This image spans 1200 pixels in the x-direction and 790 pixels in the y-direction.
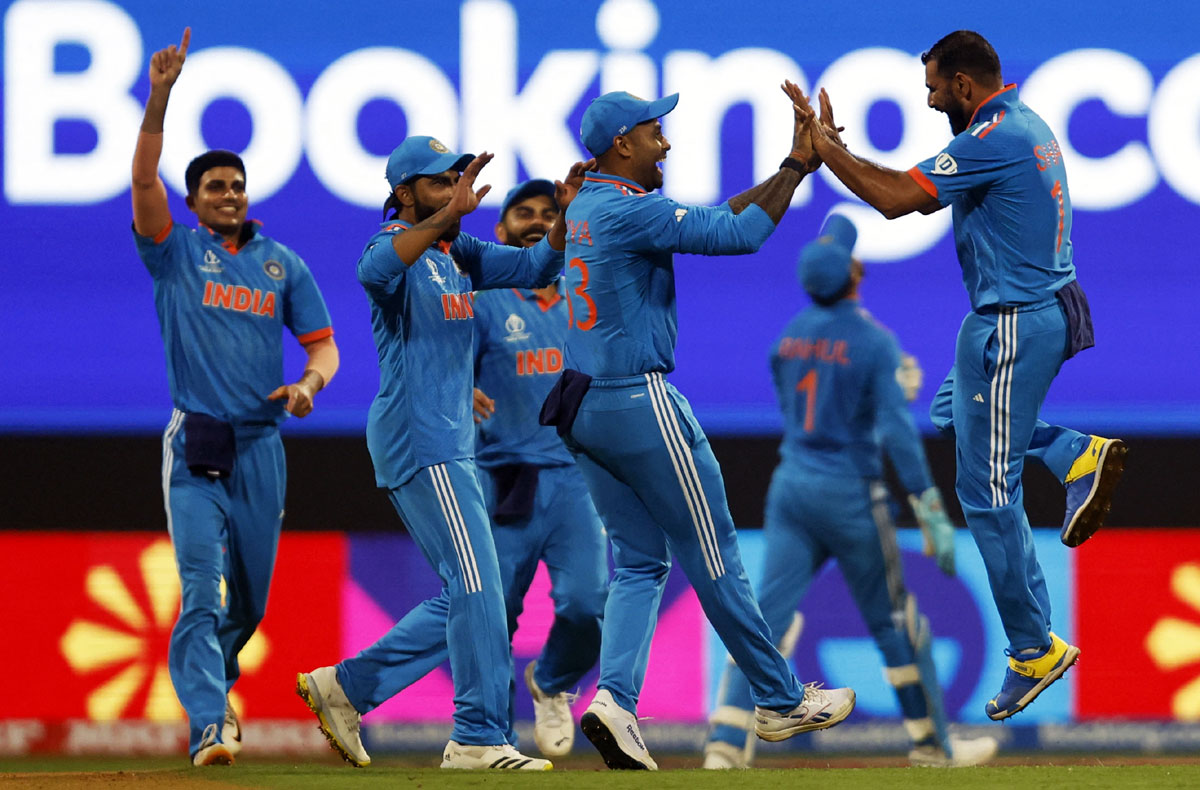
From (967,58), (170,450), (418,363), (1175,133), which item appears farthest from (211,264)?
(1175,133)

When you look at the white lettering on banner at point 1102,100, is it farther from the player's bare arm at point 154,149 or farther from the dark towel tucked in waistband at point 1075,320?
the player's bare arm at point 154,149

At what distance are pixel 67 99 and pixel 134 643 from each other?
2.73 metres

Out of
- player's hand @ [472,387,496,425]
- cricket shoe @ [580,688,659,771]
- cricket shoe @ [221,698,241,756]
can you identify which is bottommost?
cricket shoe @ [221,698,241,756]

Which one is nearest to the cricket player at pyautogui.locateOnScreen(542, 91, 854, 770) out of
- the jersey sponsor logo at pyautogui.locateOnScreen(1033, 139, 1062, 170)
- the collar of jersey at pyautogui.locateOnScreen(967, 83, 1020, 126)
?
the collar of jersey at pyautogui.locateOnScreen(967, 83, 1020, 126)

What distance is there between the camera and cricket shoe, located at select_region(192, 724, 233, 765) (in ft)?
18.7

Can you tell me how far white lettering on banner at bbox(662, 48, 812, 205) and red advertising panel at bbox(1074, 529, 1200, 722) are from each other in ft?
7.64

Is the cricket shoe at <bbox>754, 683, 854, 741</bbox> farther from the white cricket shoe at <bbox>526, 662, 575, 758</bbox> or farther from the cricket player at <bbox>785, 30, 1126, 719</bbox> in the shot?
the white cricket shoe at <bbox>526, 662, 575, 758</bbox>

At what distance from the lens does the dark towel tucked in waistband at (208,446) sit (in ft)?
19.4

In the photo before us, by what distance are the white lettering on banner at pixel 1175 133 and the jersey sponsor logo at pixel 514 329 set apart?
358 cm

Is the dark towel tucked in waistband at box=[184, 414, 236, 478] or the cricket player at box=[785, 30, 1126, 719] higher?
the cricket player at box=[785, 30, 1126, 719]

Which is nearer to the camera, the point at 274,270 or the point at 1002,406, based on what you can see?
the point at 1002,406

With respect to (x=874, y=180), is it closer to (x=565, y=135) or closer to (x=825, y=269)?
(x=825, y=269)

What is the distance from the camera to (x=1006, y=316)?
5.07m

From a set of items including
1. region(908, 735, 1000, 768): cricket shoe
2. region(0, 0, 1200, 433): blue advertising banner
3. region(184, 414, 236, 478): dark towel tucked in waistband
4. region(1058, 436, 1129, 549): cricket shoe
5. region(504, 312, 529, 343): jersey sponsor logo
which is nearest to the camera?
region(1058, 436, 1129, 549): cricket shoe
